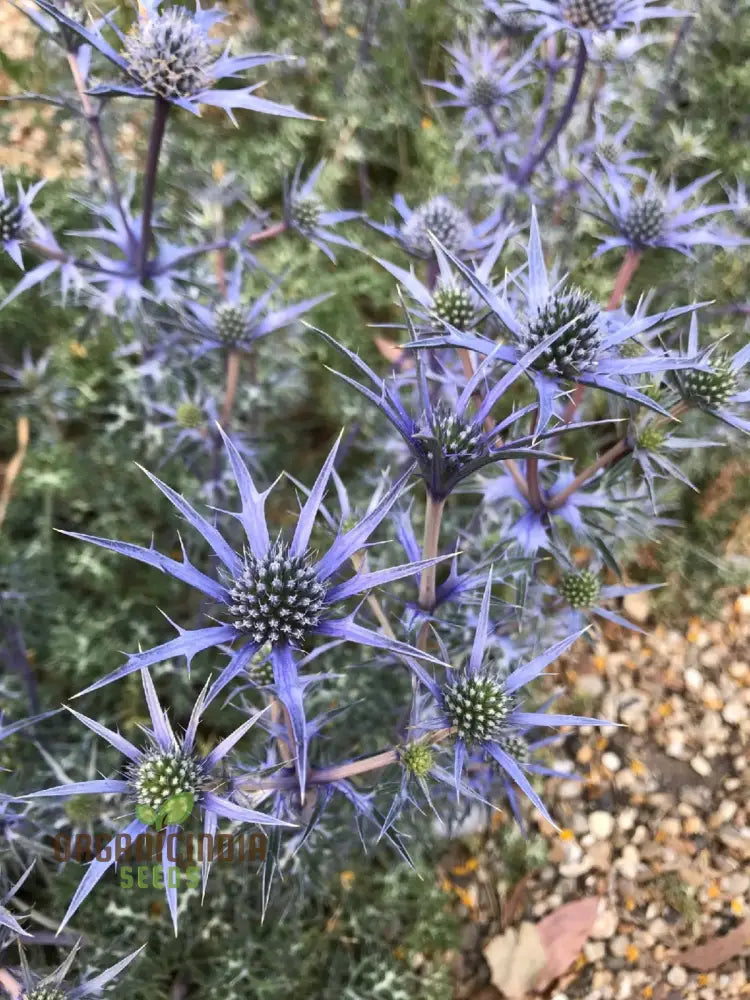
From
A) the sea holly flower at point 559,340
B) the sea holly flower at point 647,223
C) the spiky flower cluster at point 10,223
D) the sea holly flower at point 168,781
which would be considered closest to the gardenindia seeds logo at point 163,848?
the sea holly flower at point 168,781

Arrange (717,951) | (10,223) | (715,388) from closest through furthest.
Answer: (715,388), (10,223), (717,951)

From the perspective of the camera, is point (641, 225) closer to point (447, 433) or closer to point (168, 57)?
point (447, 433)

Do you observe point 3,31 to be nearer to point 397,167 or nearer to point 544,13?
point 397,167

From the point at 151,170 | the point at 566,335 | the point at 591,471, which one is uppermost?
the point at 151,170

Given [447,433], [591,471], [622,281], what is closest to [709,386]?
[591,471]

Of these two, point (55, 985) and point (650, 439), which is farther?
point (650, 439)

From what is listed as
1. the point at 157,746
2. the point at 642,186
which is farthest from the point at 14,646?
the point at 642,186
